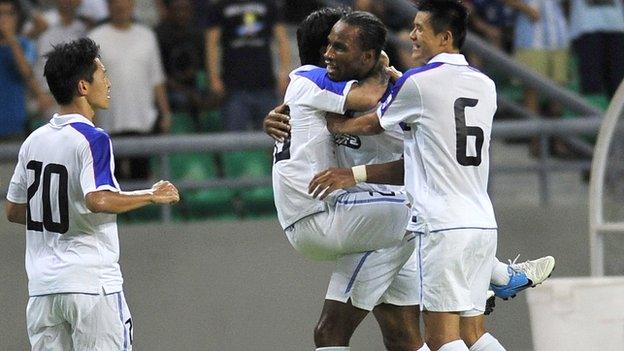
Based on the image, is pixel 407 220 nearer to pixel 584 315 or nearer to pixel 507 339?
pixel 584 315

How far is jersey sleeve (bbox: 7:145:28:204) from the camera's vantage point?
589cm

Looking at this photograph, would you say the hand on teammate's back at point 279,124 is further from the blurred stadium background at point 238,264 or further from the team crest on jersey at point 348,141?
the blurred stadium background at point 238,264

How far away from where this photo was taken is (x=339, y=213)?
6391 mm

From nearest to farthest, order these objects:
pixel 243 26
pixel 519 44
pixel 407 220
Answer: pixel 407 220 → pixel 243 26 → pixel 519 44

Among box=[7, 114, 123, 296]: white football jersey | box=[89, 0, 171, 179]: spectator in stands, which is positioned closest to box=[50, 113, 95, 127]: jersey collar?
box=[7, 114, 123, 296]: white football jersey

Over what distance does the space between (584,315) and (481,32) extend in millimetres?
4617

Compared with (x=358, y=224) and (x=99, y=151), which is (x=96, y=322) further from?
(x=358, y=224)

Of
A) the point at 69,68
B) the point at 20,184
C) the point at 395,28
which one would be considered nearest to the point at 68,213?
the point at 20,184

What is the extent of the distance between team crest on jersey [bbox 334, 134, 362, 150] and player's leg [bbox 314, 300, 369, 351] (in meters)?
0.73

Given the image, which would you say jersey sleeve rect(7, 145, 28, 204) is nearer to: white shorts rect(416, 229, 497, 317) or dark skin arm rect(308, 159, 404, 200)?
dark skin arm rect(308, 159, 404, 200)

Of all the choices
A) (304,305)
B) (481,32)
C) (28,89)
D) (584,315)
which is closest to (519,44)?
(481,32)

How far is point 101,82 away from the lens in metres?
5.82

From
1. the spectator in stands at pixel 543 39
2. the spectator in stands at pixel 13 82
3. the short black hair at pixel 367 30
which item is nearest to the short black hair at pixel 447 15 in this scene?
the short black hair at pixel 367 30

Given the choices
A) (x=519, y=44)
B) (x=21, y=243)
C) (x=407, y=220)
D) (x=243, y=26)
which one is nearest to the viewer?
(x=407, y=220)
